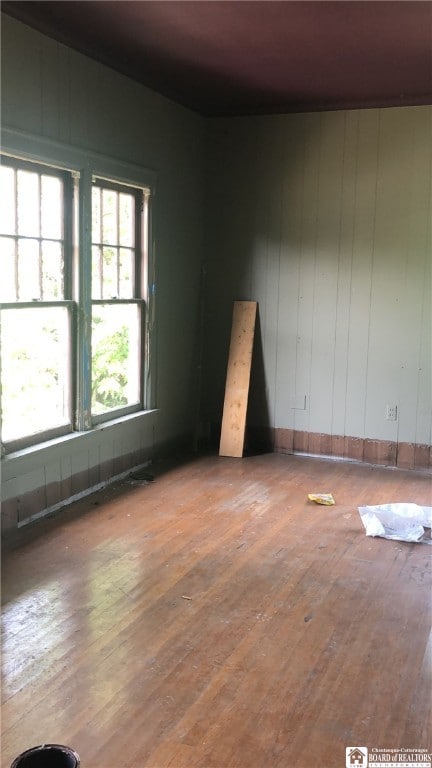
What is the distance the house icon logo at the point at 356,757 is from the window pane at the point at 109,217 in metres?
3.63

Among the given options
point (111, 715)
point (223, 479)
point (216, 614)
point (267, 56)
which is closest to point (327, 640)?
point (216, 614)

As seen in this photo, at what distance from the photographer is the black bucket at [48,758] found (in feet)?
7.22

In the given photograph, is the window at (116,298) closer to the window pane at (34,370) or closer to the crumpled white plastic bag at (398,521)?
the window pane at (34,370)

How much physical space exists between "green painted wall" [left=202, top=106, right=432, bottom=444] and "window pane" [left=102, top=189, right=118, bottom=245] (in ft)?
4.73

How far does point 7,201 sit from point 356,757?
3207 millimetres

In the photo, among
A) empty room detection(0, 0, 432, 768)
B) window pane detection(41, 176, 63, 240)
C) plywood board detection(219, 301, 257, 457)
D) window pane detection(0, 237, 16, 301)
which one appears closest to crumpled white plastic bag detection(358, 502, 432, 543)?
empty room detection(0, 0, 432, 768)

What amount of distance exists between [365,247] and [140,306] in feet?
6.17

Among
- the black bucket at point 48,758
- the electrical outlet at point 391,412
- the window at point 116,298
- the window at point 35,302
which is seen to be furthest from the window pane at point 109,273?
the black bucket at point 48,758

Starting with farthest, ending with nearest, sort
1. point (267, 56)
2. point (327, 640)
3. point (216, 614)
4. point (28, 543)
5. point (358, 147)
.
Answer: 1. point (358, 147)
2. point (267, 56)
3. point (28, 543)
4. point (216, 614)
5. point (327, 640)

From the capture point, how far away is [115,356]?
5301 mm

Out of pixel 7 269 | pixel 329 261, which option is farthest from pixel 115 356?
pixel 329 261

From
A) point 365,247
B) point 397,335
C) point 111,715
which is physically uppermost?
point 365,247

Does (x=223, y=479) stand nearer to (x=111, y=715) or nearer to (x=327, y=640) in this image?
(x=327, y=640)

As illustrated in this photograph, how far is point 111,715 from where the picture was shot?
8.12 feet
